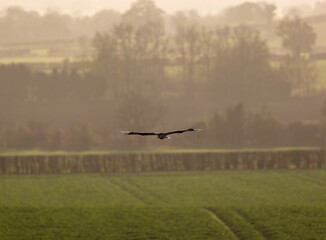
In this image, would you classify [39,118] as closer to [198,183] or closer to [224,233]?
[198,183]

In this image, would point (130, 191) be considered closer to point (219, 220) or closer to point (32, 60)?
point (219, 220)

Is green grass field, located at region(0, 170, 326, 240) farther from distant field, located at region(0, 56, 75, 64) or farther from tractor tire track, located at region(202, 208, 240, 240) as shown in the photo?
distant field, located at region(0, 56, 75, 64)

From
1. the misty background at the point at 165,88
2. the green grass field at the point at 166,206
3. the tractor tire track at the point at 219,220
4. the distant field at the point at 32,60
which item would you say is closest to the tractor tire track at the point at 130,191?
the green grass field at the point at 166,206

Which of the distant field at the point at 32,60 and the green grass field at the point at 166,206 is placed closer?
the green grass field at the point at 166,206

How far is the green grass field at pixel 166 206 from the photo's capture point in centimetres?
5309

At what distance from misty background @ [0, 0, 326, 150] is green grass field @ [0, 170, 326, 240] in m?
25.9

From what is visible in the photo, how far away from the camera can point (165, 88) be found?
5172 inches

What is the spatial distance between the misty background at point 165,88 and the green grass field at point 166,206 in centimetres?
2593

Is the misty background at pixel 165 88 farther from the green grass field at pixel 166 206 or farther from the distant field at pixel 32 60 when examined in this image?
the green grass field at pixel 166 206

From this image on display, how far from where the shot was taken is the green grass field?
5309 centimetres

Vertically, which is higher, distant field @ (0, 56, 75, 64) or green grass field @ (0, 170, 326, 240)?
distant field @ (0, 56, 75, 64)

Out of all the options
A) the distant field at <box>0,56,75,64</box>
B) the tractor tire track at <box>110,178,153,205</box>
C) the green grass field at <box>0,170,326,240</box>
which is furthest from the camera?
the distant field at <box>0,56,75,64</box>

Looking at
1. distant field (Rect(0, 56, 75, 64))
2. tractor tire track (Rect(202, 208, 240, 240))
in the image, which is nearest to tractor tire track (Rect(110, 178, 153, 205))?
tractor tire track (Rect(202, 208, 240, 240))

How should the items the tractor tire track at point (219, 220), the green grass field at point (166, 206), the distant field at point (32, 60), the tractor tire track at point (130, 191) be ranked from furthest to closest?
the distant field at point (32, 60), the tractor tire track at point (130, 191), the tractor tire track at point (219, 220), the green grass field at point (166, 206)
